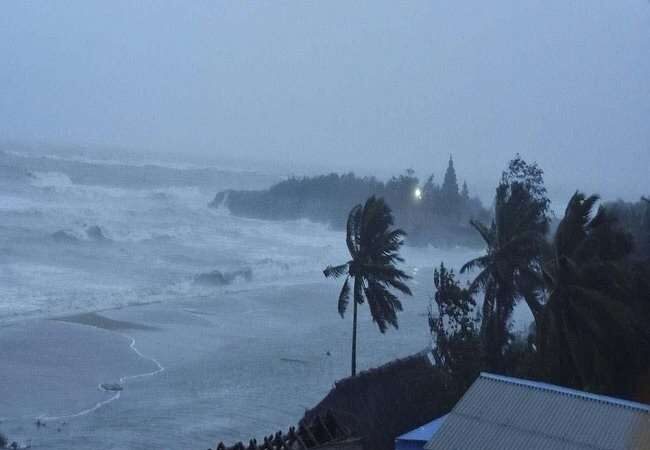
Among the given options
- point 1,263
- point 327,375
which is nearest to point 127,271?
point 1,263

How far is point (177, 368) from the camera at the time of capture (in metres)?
21.2

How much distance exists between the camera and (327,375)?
20.8 m

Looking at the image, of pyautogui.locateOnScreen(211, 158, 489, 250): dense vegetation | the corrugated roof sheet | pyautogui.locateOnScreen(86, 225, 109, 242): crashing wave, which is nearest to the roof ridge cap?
the corrugated roof sheet

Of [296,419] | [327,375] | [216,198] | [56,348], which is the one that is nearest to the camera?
[296,419]

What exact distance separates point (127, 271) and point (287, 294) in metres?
8.39

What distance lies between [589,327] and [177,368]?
10520 millimetres

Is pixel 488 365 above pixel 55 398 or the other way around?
above

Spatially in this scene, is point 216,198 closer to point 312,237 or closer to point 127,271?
point 312,237

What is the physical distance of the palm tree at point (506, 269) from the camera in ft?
59.0

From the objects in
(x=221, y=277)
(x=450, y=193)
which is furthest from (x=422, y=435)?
(x=450, y=193)

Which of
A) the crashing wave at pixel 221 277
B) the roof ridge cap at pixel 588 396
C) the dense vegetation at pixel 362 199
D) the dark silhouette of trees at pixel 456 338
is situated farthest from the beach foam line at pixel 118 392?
the dense vegetation at pixel 362 199

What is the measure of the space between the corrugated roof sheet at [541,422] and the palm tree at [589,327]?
3.88 metres

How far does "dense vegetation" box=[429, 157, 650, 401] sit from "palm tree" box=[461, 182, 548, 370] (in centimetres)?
2

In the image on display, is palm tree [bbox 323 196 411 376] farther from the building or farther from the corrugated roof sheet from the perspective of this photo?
the corrugated roof sheet
